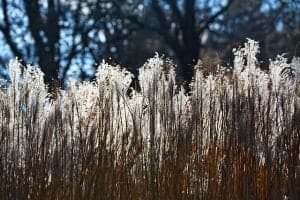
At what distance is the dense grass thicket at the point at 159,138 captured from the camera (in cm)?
505

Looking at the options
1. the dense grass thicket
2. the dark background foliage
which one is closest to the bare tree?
the dark background foliage

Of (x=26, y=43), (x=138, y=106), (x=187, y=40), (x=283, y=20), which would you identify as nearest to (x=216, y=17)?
(x=187, y=40)

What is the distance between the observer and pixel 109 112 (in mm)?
5273

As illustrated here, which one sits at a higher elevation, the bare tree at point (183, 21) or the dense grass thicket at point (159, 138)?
the bare tree at point (183, 21)

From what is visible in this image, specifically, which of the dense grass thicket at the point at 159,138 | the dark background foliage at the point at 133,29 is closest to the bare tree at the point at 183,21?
the dark background foliage at the point at 133,29

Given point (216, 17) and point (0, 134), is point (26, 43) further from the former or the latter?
point (0, 134)

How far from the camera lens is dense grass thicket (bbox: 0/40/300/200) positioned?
5.05 metres

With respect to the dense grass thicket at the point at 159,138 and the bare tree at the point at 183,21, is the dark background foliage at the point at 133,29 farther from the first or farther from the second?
the dense grass thicket at the point at 159,138

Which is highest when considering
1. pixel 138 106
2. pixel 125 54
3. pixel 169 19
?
pixel 169 19

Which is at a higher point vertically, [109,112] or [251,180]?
[109,112]

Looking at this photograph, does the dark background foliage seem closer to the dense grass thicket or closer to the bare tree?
the bare tree

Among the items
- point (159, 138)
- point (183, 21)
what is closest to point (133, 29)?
point (183, 21)

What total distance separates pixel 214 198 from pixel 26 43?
56.3 ft

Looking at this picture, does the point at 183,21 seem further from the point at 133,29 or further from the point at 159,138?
the point at 159,138
